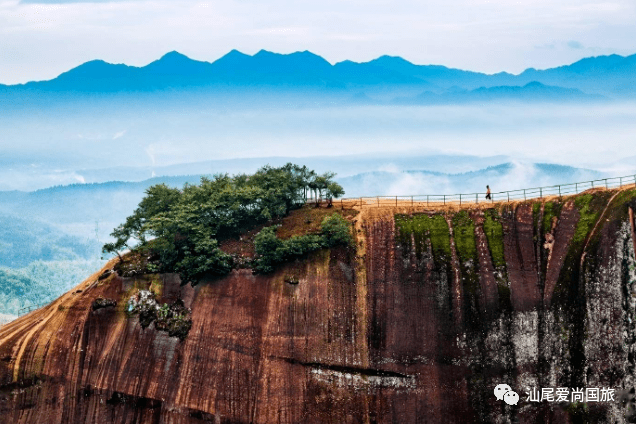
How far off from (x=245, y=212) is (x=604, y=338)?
37151mm

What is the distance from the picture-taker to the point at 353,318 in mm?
70625

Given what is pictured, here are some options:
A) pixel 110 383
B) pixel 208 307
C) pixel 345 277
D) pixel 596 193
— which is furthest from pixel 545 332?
pixel 110 383

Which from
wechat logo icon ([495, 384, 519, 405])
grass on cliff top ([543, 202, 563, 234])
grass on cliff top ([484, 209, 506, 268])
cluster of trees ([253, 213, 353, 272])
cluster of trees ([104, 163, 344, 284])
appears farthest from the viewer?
cluster of trees ([104, 163, 344, 284])

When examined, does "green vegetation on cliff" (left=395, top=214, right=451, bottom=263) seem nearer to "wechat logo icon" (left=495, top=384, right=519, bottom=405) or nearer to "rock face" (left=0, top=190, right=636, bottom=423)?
"rock face" (left=0, top=190, right=636, bottom=423)

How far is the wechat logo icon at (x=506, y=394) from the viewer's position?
65.5 metres

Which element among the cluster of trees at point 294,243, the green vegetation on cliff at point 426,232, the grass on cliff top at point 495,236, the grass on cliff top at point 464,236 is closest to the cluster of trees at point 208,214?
the cluster of trees at point 294,243

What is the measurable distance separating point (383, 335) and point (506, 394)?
1183 centimetres

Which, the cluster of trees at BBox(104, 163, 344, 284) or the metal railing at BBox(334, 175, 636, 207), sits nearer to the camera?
the metal railing at BBox(334, 175, 636, 207)

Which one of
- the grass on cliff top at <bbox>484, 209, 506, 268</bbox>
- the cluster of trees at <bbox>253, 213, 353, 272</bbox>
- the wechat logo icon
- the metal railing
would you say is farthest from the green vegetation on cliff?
the wechat logo icon

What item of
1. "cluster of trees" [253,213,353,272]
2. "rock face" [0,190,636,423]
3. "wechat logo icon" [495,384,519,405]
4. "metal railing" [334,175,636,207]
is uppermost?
"metal railing" [334,175,636,207]

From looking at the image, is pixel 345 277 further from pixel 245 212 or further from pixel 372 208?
pixel 245 212

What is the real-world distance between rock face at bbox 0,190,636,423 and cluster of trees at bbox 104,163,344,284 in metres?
2.36

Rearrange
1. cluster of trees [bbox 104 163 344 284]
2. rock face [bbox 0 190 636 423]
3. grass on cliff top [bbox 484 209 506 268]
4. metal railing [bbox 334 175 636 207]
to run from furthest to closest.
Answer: cluster of trees [bbox 104 163 344 284] → metal railing [bbox 334 175 636 207] → grass on cliff top [bbox 484 209 506 268] → rock face [bbox 0 190 636 423]

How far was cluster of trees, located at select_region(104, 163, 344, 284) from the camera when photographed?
76.5m
